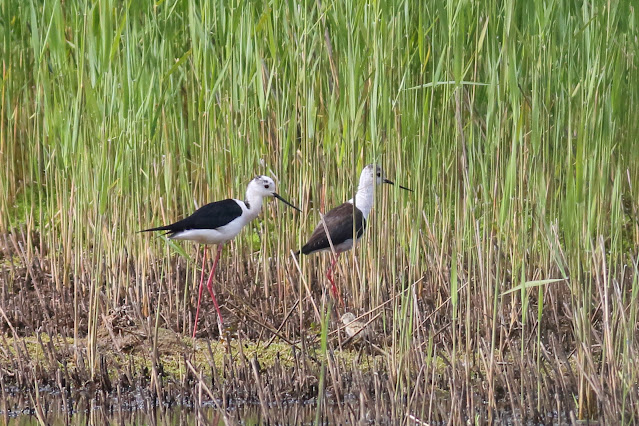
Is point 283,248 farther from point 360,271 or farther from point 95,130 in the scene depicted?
point 95,130

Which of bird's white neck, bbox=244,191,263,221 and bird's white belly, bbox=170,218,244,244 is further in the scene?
bird's white neck, bbox=244,191,263,221

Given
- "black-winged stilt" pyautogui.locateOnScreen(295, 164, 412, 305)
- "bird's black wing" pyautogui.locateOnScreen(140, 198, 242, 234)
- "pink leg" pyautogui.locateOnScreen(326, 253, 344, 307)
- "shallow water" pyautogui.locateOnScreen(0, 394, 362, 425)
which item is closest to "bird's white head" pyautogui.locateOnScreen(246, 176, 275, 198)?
"bird's black wing" pyautogui.locateOnScreen(140, 198, 242, 234)

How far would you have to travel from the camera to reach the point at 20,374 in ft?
14.9

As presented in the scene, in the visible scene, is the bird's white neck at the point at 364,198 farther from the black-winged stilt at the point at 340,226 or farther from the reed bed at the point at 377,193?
the reed bed at the point at 377,193

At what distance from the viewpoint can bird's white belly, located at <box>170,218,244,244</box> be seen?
18.1 feet

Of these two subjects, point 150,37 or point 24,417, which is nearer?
point 24,417

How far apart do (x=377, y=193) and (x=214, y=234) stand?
3.27 feet

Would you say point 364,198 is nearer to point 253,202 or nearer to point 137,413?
point 253,202

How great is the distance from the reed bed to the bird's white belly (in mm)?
193

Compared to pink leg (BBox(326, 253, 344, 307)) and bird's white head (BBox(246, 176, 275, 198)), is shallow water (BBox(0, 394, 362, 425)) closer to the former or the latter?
pink leg (BBox(326, 253, 344, 307))

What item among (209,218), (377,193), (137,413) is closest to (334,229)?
(377,193)

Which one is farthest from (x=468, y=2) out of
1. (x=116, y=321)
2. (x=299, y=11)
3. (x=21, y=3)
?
(x=21, y=3)

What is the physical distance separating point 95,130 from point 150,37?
57 cm

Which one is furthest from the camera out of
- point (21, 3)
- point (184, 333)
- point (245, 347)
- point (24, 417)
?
point (21, 3)
